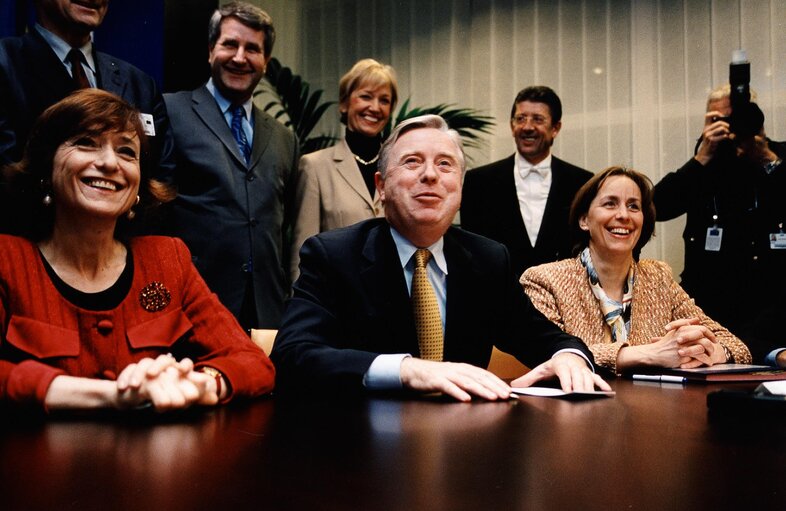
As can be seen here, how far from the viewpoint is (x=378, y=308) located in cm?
198

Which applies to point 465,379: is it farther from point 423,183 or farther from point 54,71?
point 54,71

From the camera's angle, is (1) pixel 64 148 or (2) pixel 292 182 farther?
(2) pixel 292 182

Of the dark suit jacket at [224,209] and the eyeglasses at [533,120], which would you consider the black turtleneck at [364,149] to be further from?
the eyeglasses at [533,120]

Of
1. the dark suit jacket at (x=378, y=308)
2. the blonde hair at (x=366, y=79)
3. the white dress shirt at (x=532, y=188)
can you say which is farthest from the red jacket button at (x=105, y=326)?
the white dress shirt at (x=532, y=188)

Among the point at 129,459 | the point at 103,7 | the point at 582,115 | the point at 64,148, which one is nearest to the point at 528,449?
the point at 129,459

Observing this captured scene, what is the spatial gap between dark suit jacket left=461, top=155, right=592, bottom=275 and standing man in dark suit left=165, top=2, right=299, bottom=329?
119 cm

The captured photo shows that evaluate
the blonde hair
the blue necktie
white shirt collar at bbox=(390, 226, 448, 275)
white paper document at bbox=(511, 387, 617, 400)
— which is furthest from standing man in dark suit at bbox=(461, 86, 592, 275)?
white paper document at bbox=(511, 387, 617, 400)

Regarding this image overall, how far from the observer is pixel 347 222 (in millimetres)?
3455

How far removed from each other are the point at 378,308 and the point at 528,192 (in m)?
2.33

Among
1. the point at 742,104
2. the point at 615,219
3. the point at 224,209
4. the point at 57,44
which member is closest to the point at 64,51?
the point at 57,44

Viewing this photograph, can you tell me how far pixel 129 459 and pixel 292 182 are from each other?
2.55m

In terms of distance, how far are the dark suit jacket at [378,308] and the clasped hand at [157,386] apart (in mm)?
422

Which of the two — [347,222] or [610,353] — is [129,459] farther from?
[347,222]

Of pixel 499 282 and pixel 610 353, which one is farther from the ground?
pixel 499 282
